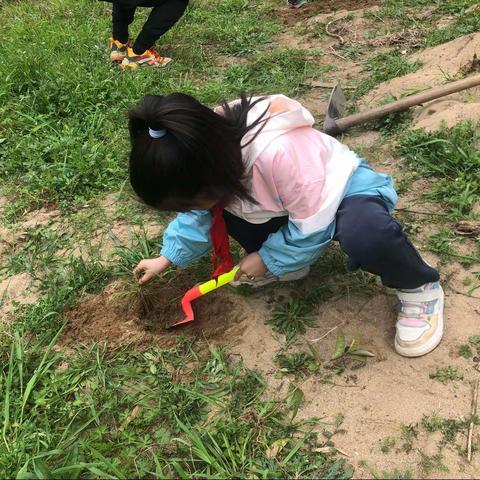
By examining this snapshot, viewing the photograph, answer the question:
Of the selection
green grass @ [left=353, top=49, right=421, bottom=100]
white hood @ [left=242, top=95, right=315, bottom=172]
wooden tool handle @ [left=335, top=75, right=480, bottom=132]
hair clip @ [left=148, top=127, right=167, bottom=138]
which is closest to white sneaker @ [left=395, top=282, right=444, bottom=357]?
white hood @ [left=242, top=95, right=315, bottom=172]

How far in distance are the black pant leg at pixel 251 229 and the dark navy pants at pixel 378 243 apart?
33 cm

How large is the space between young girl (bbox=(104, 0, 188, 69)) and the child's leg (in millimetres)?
2982

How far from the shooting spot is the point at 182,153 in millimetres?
1485

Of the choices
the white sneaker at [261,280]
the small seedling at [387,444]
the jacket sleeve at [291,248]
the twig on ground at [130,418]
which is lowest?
the small seedling at [387,444]

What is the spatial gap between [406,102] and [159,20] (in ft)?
7.20

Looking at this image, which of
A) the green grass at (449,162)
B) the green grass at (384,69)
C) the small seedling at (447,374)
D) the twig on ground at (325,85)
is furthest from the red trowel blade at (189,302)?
the twig on ground at (325,85)

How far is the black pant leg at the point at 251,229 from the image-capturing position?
210 centimetres

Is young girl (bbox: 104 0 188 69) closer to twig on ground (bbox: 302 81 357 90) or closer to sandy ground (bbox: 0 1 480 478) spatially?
twig on ground (bbox: 302 81 357 90)

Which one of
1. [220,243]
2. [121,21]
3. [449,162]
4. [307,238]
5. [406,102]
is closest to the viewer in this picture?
[307,238]

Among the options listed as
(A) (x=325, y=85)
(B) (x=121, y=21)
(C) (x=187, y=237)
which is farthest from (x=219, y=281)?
(B) (x=121, y=21)

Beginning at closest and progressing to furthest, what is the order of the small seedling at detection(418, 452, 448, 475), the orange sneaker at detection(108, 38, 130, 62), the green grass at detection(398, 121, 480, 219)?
the small seedling at detection(418, 452, 448, 475)
the green grass at detection(398, 121, 480, 219)
the orange sneaker at detection(108, 38, 130, 62)

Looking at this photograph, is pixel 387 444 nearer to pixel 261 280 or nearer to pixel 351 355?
pixel 351 355

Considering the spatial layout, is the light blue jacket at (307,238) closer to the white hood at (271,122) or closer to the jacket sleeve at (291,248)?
the jacket sleeve at (291,248)

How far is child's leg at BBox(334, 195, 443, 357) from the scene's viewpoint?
68.3 inches
